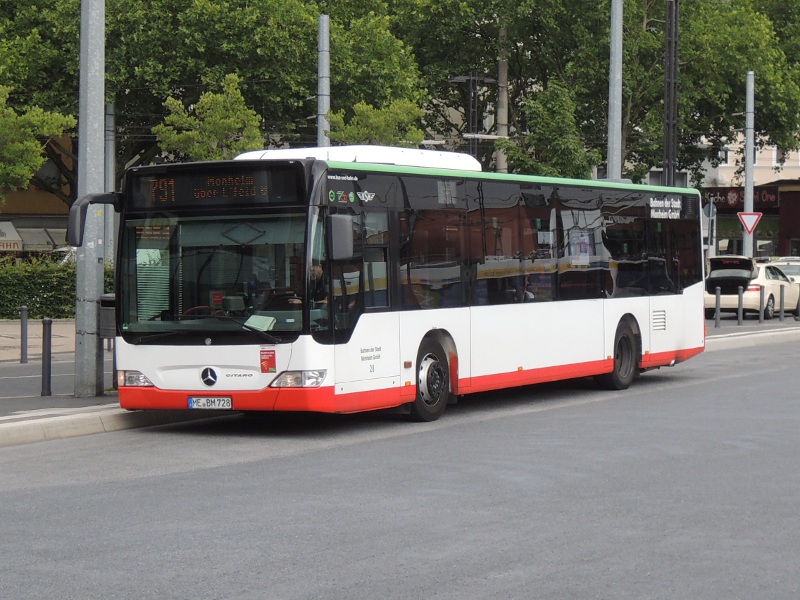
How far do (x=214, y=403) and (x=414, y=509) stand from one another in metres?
4.65

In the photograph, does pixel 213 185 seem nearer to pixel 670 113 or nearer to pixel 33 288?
pixel 670 113

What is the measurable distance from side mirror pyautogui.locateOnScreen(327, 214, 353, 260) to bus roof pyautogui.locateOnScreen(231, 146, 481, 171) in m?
0.79

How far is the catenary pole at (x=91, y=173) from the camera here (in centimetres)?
1580

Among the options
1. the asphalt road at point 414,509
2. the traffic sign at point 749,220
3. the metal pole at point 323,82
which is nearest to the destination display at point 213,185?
the asphalt road at point 414,509

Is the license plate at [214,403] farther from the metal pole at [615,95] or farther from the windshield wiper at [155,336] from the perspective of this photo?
the metal pole at [615,95]

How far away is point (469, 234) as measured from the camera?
15383 millimetres

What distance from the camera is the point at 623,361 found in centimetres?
1897

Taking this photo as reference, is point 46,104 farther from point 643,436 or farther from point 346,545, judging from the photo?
point 346,545

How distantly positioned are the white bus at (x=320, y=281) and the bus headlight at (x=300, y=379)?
0.5 inches

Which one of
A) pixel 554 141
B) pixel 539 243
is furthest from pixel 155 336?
pixel 554 141

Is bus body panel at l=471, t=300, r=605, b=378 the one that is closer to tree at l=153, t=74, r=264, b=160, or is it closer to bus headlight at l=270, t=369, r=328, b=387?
bus headlight at l=270, t=369, r=328, b=387

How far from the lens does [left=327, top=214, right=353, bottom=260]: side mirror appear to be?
43.2ft

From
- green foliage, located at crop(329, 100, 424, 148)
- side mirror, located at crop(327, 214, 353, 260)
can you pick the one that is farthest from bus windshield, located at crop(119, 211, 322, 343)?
green foliage, located at crop(329, 100, 424, 148)

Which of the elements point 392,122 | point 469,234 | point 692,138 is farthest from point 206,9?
point 469,234
